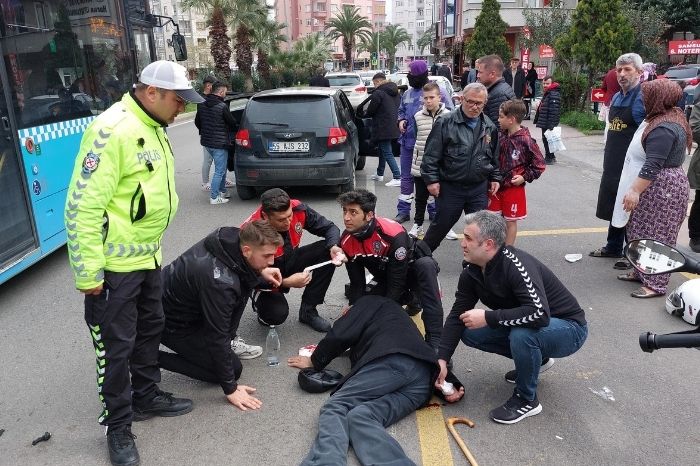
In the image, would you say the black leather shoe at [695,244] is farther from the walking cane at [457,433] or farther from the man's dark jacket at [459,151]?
the walking cane at [457,433]

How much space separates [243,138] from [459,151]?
13.0 ft

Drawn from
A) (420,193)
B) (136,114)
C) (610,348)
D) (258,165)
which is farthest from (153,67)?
(258,165)

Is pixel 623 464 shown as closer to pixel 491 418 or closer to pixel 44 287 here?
pixel 491 418

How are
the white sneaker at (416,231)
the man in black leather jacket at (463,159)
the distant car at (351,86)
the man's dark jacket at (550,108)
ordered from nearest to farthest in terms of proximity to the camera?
1. the man in black leather jacket at (463,159)
2. the white sneaker at (416,231)
3. the man's dark jacket at (550,108)
4. the distant car at (351,86)

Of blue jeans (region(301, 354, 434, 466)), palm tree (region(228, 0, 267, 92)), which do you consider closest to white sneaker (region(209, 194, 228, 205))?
blue jeans (region(301, 354, 434, 466))

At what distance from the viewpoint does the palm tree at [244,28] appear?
36.2 meters

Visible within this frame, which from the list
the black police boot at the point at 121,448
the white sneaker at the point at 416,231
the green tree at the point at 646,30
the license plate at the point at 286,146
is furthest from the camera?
the green tree at the point at 646,30

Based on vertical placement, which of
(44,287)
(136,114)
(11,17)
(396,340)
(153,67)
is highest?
(11,17)

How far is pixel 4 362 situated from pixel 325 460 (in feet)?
8.64

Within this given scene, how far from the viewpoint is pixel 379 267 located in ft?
13.8

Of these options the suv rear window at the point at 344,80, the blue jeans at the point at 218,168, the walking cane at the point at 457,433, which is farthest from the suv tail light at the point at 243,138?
the suv rear window at the point at 344,80

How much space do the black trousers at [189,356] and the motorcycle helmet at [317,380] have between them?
17.0 inches

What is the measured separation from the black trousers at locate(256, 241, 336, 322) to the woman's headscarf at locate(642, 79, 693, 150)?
2847mm

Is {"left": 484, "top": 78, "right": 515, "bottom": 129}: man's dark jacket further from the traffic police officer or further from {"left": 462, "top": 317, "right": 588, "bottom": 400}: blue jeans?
the traffic police officer
